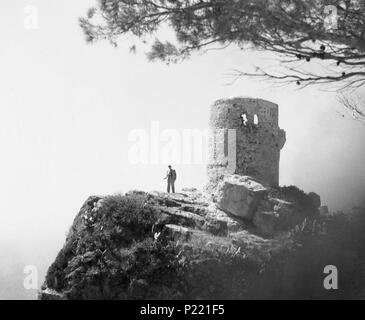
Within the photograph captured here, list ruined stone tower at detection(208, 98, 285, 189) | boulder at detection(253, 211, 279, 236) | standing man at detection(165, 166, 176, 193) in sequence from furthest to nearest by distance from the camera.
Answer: standing man at detection(165, 166, 176, 193) < ruined stone tower at detection(208, 98, 285, 189) < boulder at detection(253, 211, 279, 236)

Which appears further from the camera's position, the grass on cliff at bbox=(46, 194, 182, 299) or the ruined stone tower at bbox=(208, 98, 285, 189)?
the ruined stone tower at bbox=(208, 98, 285, 189)

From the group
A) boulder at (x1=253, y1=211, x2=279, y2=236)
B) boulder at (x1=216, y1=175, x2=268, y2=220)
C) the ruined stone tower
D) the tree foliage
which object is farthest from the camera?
the ruined stone tower

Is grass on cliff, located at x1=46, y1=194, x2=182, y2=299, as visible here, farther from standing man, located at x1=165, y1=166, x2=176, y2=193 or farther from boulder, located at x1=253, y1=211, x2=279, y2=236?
boulder, located at x1=253, y1=211, x2=279, y2=236

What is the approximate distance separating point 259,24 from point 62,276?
1189cm

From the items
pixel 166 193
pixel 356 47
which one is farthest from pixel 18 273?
pixel 356 47

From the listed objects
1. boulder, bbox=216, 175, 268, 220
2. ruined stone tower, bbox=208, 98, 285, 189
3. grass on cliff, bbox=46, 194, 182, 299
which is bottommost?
grass on cliff, bbox=46, 194, 182, 299

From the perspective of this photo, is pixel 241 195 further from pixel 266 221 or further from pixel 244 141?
pixel 244 141

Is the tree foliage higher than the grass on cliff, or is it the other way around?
the tree foliage

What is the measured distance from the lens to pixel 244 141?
2147 centimetres

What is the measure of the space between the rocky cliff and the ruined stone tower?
2.20ft

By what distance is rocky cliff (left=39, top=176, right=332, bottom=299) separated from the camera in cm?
1817

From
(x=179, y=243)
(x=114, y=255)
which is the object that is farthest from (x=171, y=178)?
(x=114, y=255)

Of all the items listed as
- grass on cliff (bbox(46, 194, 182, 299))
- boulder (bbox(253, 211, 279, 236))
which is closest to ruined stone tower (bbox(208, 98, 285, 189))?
boulder (bbox(253, 211, 279, 236))
